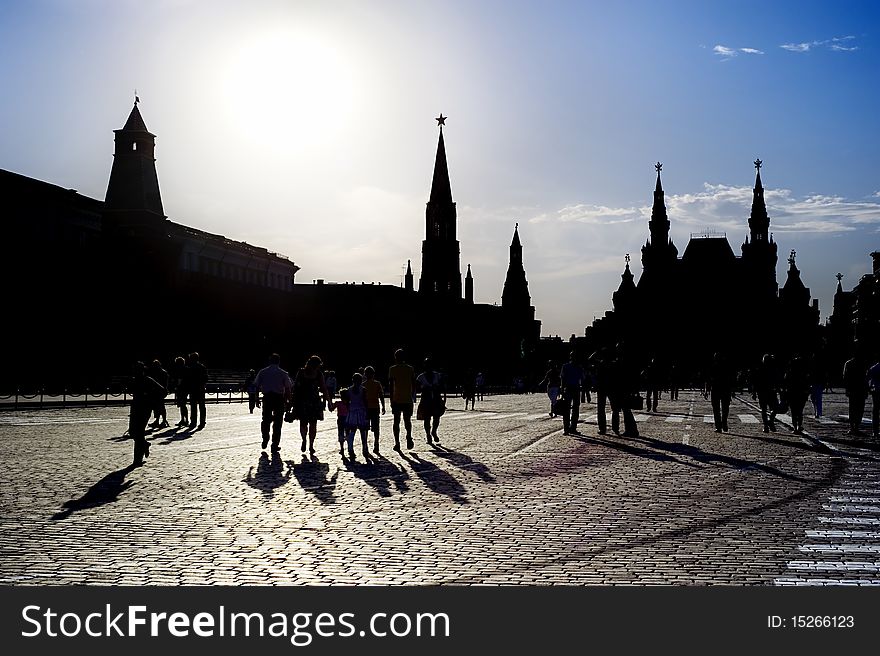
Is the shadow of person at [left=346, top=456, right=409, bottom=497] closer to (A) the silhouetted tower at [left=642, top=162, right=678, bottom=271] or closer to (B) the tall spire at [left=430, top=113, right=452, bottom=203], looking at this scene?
(B) the tall spire at [left=430, top=113, right=452, bottom=203]

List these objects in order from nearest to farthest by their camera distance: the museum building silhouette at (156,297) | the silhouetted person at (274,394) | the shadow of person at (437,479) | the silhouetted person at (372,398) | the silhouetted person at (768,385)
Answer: the shadow of person at (437,479), the silhouetted person at (372,398), the silhouetted person at (274,394), the silhouetted person at (768,385), the museum building silhouette at (156,297)

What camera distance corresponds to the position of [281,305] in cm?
Result: 9550

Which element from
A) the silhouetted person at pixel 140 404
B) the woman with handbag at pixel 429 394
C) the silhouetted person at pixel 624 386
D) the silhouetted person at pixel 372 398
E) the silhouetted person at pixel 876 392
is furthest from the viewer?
the silhouetted person at pixel 624 386

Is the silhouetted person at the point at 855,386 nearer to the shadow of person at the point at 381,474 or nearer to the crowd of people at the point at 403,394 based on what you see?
the crowd of people at the point at 403,394

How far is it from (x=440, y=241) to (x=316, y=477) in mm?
105161

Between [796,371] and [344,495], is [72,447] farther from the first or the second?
[796,371]

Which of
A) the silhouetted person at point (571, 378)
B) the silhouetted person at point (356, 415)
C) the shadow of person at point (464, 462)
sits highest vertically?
the silhouetted person at point (571, 378)

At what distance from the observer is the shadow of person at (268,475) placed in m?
13.0

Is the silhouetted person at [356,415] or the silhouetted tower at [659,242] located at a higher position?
the silhouetted tower at [659,242]

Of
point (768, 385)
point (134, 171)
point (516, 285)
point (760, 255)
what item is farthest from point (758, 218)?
point (768, 385)

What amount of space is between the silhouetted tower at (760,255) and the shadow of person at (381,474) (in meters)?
116

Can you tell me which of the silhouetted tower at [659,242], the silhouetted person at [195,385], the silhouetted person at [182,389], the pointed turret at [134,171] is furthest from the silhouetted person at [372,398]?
the silhouetted tower at [659,242]

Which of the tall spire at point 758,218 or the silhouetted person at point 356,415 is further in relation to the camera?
the tall spire at point 758,218

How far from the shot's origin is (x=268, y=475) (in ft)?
47.5
